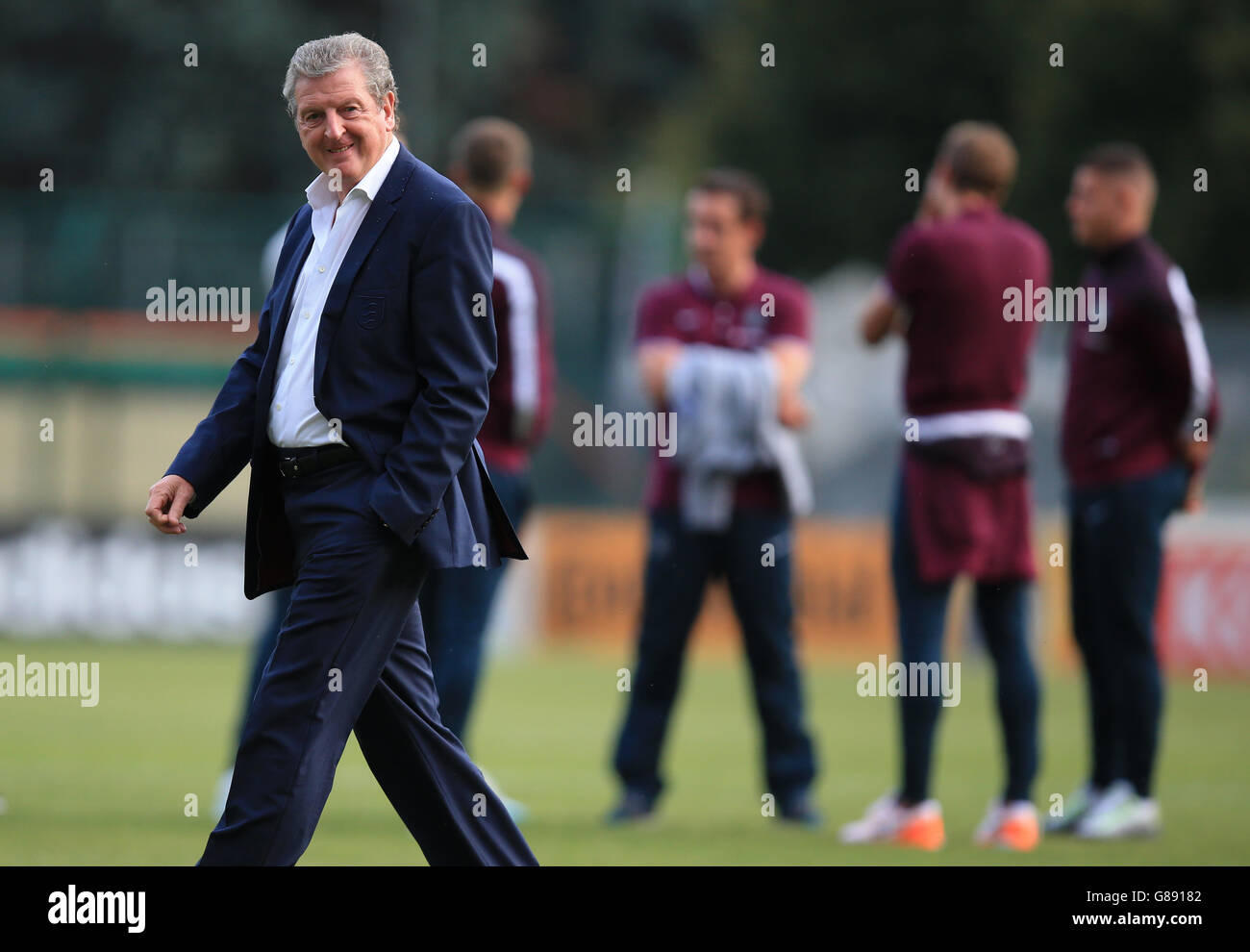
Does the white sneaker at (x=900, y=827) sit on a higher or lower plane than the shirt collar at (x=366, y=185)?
lower

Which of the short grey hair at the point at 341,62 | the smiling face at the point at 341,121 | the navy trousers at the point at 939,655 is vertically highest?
the short grey hair at the point at 341,62

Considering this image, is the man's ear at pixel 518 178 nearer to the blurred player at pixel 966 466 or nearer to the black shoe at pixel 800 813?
the blurred player at pixel 966 466

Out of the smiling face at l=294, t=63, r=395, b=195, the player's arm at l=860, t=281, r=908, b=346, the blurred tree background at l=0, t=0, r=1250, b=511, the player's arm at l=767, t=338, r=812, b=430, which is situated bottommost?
the player's arm at l=767, t=338, r=812, b=430

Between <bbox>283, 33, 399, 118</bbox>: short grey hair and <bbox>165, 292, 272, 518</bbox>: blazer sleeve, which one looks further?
<bbox>165, 292, 272, 518</bbox>: blazer sleeve

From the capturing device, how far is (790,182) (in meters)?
36.5

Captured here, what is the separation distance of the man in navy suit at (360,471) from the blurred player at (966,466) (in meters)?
2.68

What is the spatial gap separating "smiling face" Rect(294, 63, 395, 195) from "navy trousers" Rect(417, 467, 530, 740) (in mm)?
2612

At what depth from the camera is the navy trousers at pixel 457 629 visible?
7.72 meters

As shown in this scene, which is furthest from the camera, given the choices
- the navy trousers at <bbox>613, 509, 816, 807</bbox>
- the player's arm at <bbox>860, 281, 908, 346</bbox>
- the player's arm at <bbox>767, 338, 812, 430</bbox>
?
the player's arm at <bbox>767, 338, 812, 430</bbox>

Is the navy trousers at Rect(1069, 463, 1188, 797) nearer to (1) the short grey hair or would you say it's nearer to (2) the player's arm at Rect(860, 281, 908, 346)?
(2) the player's arm at Rect(860, 281, 908, 346)

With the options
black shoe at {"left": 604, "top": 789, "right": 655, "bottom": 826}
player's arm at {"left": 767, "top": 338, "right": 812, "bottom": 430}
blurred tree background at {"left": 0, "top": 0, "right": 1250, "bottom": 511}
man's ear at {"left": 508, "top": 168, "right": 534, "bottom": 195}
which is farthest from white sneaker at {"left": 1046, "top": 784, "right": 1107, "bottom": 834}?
blurred tree background at {"left": 0, "top": 0, "right": 1250, "bottom": 511}

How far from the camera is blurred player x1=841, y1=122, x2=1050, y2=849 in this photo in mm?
7613

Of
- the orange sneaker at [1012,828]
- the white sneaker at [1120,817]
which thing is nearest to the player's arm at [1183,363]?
the white sneaker at [1120,817]
